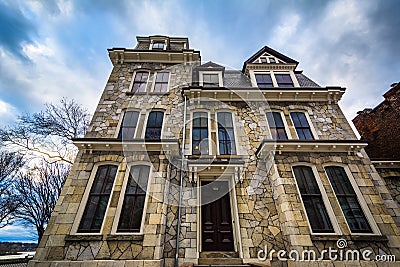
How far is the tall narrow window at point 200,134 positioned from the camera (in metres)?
7.12

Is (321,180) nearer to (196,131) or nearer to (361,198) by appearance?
(361,198)

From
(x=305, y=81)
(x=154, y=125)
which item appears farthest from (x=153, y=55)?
(x=305, y=81)

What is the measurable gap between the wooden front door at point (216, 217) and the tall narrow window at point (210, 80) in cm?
533

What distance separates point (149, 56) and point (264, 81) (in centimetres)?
679

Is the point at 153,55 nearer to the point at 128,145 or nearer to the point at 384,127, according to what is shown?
the point at 128,145

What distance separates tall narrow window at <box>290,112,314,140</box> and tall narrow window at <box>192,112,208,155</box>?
163 inches

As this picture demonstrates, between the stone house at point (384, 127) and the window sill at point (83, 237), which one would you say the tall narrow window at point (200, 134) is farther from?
the stone house at point (384, 127)

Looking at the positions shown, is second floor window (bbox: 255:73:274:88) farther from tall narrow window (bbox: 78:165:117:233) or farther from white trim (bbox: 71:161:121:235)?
tall narrow window (bbox: 78:165:117:233)

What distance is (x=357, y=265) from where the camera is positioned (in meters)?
4.62

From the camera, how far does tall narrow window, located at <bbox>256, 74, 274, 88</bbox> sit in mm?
9133

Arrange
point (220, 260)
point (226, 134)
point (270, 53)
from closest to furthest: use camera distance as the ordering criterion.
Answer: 1. point (220, 260)
2. point (226, 134)
3. point (270, 53)

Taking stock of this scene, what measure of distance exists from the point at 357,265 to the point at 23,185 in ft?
60.0

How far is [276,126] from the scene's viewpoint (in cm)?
779

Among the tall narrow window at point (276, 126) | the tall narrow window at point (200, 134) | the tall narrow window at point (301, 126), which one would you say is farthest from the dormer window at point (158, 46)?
the tall narrow window at point (301, 126)
